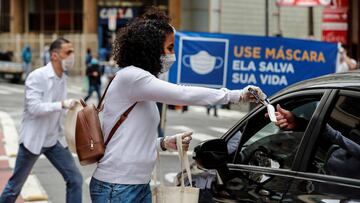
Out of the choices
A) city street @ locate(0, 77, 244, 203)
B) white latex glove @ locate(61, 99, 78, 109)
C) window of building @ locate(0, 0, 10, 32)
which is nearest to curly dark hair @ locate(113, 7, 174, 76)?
white latex glove @ locate(61, 99, 78, 109)

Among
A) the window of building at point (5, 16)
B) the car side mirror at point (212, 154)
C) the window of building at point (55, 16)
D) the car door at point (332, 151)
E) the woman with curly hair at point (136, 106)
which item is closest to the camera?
the car door at point (332, 151)

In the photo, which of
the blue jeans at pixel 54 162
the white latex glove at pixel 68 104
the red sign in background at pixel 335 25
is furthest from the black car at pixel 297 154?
the red sign in background at pixel 335 25

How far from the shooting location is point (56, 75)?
21.5 feet

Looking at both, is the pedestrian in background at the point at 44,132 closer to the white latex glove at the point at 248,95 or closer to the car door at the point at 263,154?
the car door at the point at 263,154

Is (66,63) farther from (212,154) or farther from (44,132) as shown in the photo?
(212,154)

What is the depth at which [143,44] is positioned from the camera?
12.2 ft

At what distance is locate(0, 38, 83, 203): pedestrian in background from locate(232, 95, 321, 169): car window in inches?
95.4

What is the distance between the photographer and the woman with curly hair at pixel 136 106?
142 inches

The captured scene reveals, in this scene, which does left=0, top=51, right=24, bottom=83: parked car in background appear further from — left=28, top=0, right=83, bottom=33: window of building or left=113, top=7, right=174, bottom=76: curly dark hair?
left=113, top=7, right=174, bottom=76: curly dark hair

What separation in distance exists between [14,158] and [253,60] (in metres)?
5.19

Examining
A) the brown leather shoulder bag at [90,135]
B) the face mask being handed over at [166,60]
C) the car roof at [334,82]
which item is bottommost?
the brown leather shoulder bag at [90,135]

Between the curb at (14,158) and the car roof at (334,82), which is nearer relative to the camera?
the car roof at (334,82)

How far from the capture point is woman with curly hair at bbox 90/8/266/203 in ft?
11.9

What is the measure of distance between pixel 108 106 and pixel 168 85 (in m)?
0.40
